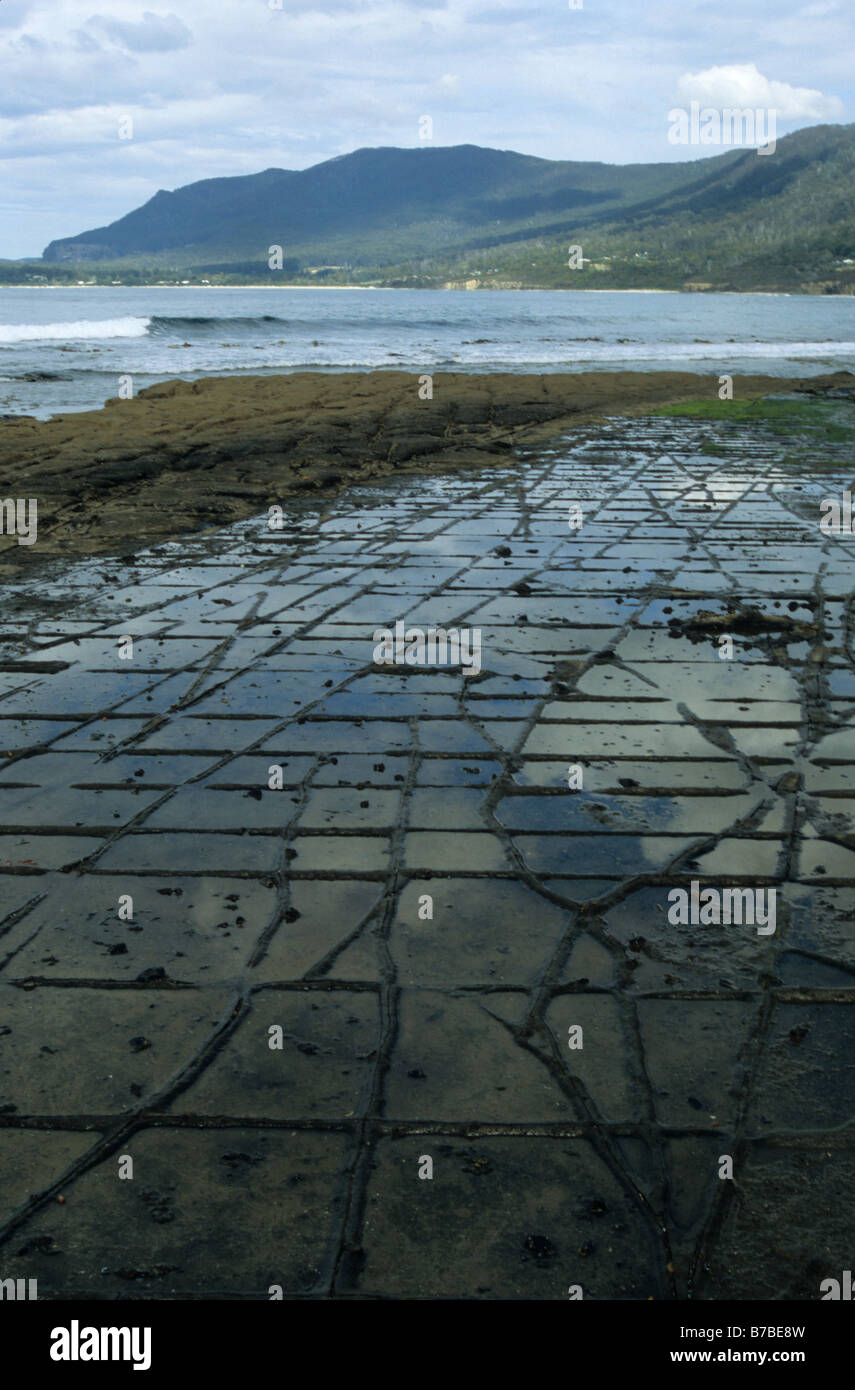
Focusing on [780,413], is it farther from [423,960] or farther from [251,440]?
[423,960]

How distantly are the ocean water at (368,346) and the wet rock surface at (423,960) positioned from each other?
18206 mm

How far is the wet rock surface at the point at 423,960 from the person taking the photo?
2.56m

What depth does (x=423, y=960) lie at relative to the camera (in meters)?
3.64

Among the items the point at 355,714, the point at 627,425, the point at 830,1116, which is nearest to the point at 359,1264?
Result: the point at 830,1116

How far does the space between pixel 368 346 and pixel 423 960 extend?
44.0 m

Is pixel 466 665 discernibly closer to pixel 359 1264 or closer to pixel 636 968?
Answer: pixel 636 968

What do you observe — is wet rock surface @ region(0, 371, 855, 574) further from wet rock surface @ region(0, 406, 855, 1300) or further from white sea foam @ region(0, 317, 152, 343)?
white sea foam @ region(0, 317, 152, 343)

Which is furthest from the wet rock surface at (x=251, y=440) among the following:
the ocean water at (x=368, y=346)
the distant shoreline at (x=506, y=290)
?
the distant shoreline at (x=506, y=290)

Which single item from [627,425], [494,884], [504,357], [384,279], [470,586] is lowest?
[494,884]

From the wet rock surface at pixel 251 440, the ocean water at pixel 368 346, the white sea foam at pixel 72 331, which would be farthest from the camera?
the white sea foam at pixel 72 331

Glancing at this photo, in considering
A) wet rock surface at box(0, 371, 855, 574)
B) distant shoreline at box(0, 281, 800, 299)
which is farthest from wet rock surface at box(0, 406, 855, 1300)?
distant shoreline at box(0, 281, 800, 299)

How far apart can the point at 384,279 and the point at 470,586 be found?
164946 millimetres

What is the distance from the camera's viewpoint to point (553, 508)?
12031 mm

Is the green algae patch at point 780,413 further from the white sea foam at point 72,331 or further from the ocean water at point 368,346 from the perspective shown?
the white sea foam at point 72,331
